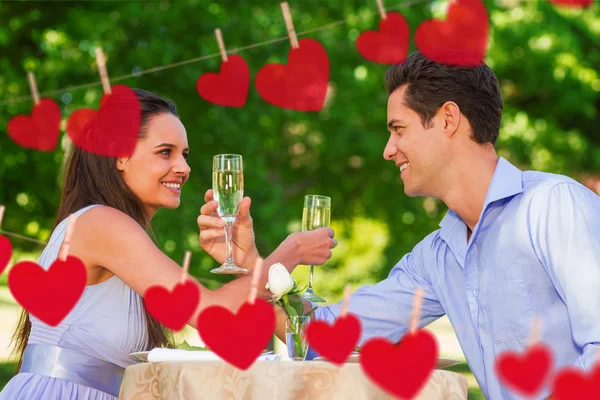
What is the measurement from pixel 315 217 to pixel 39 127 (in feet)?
17.1

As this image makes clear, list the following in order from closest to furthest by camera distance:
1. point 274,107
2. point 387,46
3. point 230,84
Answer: point 387,46
point 230,84
point 274,107

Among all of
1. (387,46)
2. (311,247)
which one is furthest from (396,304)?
(387,46)

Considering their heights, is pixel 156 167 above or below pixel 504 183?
above

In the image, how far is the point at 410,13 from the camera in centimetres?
1120

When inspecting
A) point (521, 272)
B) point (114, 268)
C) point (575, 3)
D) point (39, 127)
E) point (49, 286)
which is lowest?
point (521, 272)

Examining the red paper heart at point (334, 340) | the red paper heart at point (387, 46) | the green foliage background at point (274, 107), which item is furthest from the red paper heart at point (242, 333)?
the green foliage background at point (274, 107)

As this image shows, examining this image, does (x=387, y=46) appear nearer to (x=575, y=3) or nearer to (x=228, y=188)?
(x=228, y=188)

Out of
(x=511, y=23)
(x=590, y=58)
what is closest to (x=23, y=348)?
(x=511, y=23)

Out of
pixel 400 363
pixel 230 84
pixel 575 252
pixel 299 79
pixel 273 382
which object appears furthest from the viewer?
pixel 230 84

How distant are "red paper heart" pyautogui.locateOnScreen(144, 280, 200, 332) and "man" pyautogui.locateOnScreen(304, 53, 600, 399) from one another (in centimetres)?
96

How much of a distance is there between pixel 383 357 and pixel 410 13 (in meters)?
9.59

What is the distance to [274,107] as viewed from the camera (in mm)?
10172

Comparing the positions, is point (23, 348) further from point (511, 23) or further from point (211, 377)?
point (511, 23)

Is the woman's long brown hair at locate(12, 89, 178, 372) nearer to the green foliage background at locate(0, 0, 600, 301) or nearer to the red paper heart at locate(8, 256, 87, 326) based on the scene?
the red paper heart at locate(8, 256, 87, 326)
